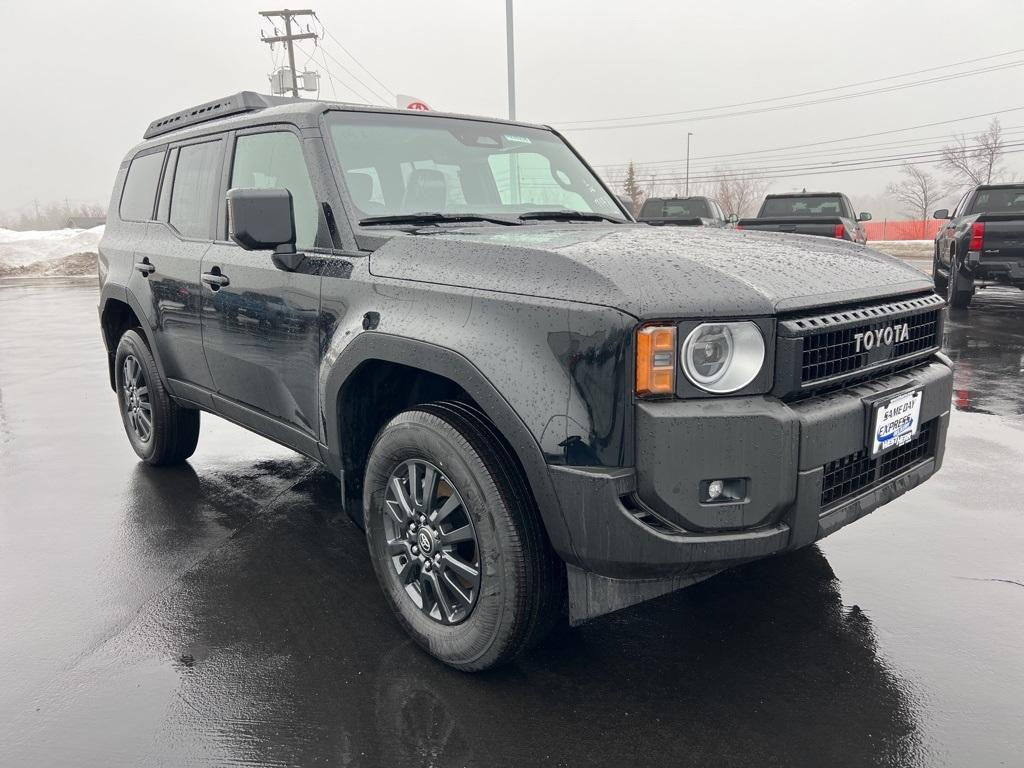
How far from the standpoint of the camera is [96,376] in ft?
27.7

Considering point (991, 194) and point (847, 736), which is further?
point (991, 194)

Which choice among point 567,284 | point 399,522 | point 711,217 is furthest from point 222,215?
point 711,217

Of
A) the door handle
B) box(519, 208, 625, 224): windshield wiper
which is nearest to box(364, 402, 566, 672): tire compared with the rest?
box(519, 208, 625, 224): windshield wiper

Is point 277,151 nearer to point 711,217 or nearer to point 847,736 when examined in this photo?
point 847,736

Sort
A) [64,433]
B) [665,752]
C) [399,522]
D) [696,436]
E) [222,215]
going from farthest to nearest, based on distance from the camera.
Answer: [64,433]
[222,215]
[399,522]
[665,752]
[696,436]

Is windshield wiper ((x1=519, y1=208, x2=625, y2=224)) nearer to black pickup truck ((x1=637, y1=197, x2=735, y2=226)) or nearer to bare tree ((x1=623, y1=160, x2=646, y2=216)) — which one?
black pickup truck ((x1=637, y1=197, x2=735, y2=226))

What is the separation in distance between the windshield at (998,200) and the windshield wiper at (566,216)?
11.9 m

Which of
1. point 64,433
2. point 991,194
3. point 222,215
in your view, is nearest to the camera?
point 222,215

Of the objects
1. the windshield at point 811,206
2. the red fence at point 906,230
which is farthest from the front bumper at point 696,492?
the red fence at point 906,230

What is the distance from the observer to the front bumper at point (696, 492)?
2.20 metres

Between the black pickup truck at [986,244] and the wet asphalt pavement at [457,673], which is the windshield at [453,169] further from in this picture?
the black pickup truck at [986,244]

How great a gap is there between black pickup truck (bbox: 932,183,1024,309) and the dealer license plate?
1019 cm

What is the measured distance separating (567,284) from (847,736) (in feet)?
5.02

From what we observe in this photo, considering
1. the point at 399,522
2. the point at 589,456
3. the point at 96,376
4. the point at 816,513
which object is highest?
the point at 589,456
